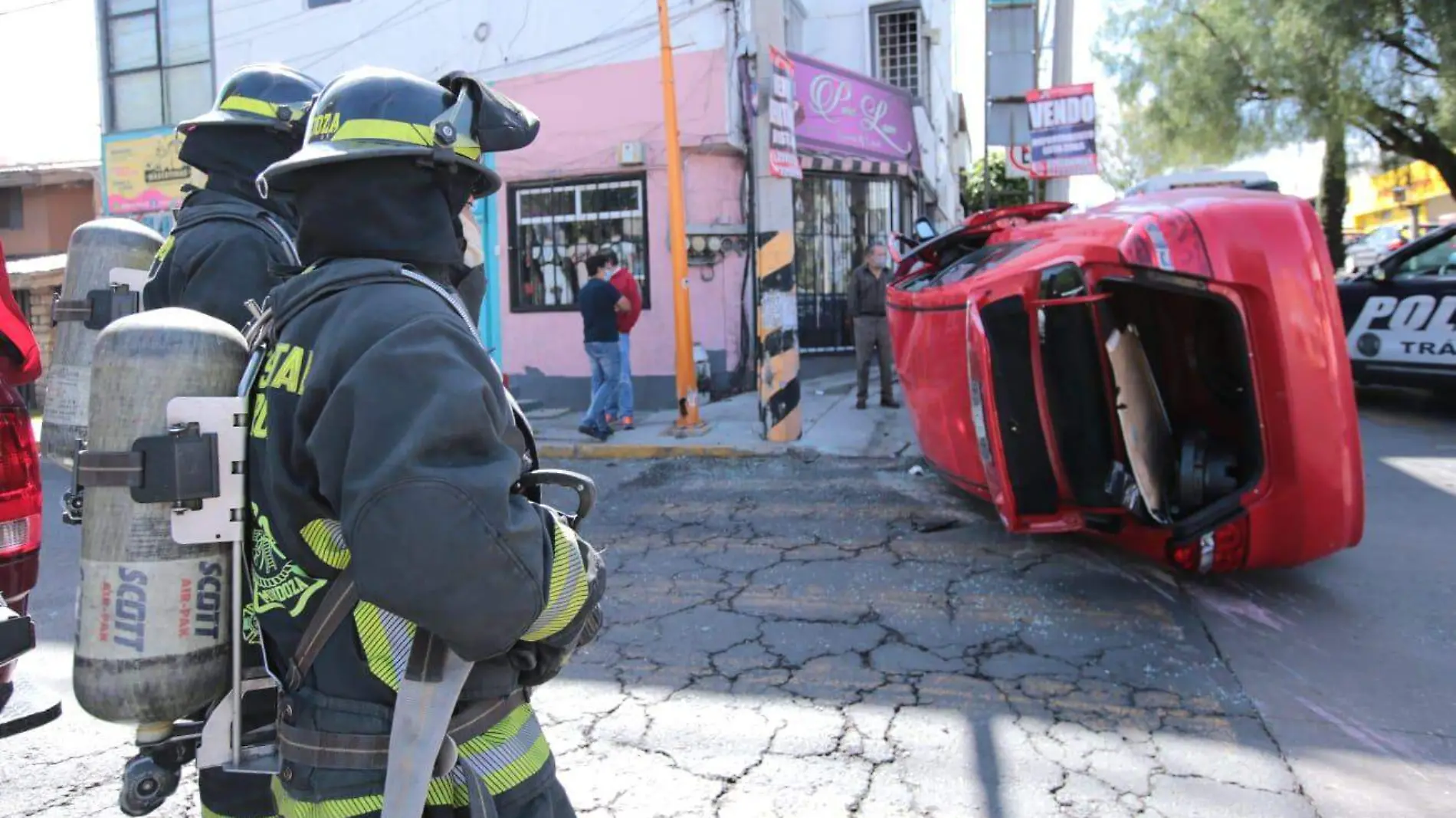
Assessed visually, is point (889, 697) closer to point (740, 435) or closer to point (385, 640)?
point (385, 640)

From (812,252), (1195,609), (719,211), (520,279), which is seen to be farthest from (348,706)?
(812,252)

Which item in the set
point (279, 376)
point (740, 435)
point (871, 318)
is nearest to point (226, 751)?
point (279, 376)

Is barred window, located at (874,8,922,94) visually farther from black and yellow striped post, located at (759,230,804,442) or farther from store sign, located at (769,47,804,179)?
black and yellow striped post, located at (759,230,804,442)

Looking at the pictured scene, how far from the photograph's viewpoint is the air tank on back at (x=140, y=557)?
5.07ft

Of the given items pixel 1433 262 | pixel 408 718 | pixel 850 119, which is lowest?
pixel 408 718

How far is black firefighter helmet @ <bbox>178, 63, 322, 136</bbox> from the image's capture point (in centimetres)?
291

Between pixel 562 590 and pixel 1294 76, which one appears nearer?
pixel 562 590

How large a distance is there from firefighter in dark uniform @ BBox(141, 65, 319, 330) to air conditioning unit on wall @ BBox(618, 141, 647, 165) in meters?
8.79

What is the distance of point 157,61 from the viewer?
51.0 feet

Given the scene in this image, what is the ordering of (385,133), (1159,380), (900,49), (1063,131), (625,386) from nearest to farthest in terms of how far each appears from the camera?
(385,133) < (1159,380) < (1063,131) < (625,386) < (900,49)

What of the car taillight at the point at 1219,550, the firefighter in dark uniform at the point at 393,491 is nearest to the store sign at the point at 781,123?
the car taillight at the point at 1219,550

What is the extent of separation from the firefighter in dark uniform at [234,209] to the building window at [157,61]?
13776mm

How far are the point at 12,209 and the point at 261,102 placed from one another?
20.7 metres

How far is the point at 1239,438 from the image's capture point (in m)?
4.80
